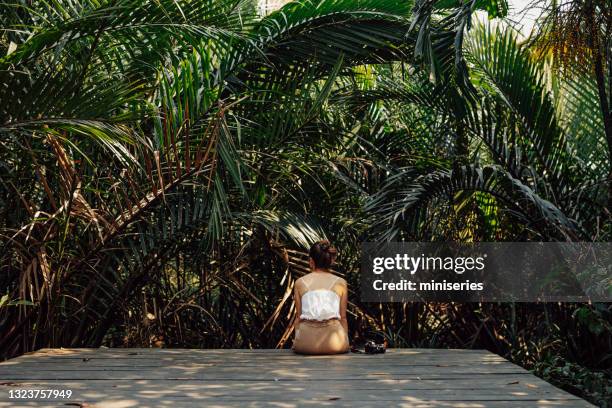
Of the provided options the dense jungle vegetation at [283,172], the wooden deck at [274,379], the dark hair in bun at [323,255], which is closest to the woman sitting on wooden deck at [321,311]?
the dark hair in bun at [323,255]

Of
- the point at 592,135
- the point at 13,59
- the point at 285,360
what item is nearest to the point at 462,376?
the point at 285,360

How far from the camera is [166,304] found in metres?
5.60

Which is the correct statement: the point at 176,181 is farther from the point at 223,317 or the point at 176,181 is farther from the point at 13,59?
the point at 223,317

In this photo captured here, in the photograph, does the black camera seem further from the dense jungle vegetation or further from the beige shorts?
the dense jungle vegetation

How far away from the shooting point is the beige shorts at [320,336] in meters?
4.37

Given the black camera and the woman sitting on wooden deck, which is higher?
the woman sitting on wooden deck

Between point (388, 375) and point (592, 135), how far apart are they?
11.3 ft

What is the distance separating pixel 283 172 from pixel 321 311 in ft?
4.00

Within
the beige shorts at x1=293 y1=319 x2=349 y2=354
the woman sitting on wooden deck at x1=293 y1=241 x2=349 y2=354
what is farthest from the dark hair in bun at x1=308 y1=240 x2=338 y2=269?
the beige shorts at x1=293 y1=319 x2=349 y2=354

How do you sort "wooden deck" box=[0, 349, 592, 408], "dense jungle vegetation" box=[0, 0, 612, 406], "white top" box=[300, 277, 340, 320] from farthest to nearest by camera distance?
"dense jungle vegetation" box=[0, 0, 612, 406] < "white top" box=[300, 277, 340, 320] < "wooden deck" box=[0, 349, 592, 408]

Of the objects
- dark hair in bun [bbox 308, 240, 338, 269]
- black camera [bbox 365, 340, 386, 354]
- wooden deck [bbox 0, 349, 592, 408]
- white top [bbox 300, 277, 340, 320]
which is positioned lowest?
wooden deck [bbox 0, 349, 592, 408]

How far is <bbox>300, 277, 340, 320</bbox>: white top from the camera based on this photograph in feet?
14.2

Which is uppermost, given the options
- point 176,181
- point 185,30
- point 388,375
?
point 185,30

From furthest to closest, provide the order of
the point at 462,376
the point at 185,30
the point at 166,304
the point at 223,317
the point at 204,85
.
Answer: the point at 223,317 → the point at 166,304 → the point at 204,85 → the point at 185,30 → the point at 462,376
